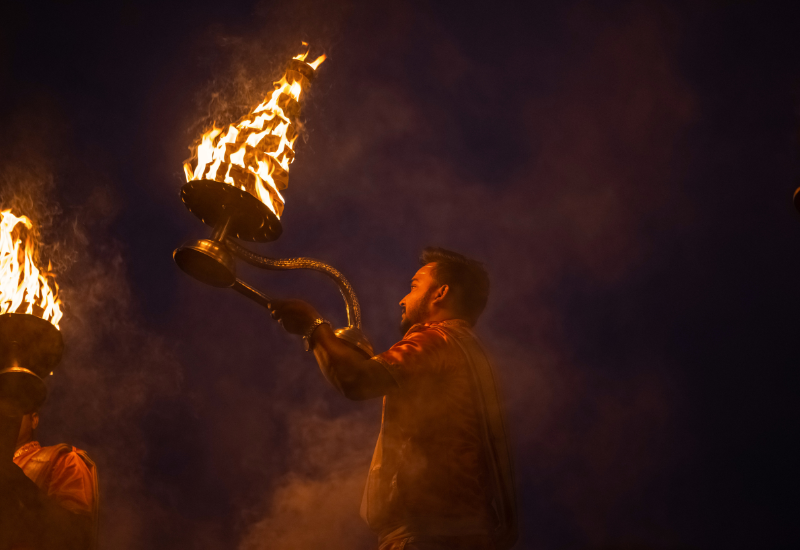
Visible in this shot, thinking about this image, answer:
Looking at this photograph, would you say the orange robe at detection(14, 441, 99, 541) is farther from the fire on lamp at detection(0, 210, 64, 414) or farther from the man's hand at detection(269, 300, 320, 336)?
the man's hand at detection(269, 300, 320, 336)

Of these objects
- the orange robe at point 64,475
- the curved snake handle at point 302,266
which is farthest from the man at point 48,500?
the curved snake handle at point 302,266

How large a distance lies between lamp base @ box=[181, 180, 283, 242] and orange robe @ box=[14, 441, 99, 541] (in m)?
1.69

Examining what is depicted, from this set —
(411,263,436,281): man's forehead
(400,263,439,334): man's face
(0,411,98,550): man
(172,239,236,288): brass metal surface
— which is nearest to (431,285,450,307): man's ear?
(400,263,439,334): man's face

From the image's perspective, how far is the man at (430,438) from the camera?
2812 millimetres

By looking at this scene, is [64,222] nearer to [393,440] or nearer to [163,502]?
[163,502]

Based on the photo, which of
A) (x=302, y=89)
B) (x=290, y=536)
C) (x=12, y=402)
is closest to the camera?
(x=12, y=402)

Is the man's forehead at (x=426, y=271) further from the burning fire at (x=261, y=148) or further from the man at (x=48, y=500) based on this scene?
the man at (x=48, y=500)

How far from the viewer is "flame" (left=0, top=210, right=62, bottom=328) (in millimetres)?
3629

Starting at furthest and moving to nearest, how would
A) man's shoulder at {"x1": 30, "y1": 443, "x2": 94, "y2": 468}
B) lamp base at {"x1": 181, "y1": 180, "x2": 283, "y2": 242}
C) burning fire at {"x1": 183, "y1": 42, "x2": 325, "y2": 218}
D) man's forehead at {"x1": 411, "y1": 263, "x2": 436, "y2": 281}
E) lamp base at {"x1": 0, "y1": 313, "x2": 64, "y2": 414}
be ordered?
man's forehead at {"x1": 411, "y1": 263, "x2": 436, "y2": 281} → man's shoulder at {"x1": 30, "y1": 443, "x2": 94, "y2": 468} → burning fire at {"x1": 183, "y1": 42, "x2": 325, "y2": 218} → lamp base at {"x1": 181, "y1": 180, "x2": 283, "y2": 242} → lamp base at {"x1": 0, "y1": 313, "x2": 64, "y2": 414}

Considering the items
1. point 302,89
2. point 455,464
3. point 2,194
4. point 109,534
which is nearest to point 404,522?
point 455,464

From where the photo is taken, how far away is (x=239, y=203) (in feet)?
10.5

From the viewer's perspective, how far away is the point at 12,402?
2.75 m

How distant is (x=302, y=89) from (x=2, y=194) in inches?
141

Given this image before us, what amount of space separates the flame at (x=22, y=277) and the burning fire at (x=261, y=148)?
1.15 metres
